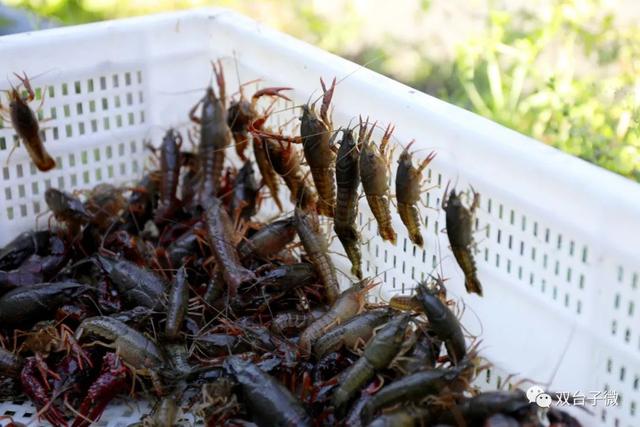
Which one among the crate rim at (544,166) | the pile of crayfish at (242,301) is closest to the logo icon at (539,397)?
the pile of crayfish at (242,301)

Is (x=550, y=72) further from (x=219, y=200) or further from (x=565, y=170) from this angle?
(x=565, y=170)

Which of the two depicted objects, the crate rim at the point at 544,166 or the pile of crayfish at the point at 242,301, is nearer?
the crate rim at the point at 544,166

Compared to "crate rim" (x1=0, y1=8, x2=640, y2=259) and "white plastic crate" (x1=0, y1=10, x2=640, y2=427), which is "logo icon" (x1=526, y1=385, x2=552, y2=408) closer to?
"white plastic crate" (x1=0, y1=10, x2=640, y2=427)

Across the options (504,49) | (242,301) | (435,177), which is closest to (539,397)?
(435,177)

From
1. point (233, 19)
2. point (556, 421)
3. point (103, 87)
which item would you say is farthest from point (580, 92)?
point (556, 421)

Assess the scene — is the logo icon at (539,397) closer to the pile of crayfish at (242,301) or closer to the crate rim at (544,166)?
the pile of crayfish at (242,301)

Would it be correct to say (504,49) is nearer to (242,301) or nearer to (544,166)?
(242,301)
